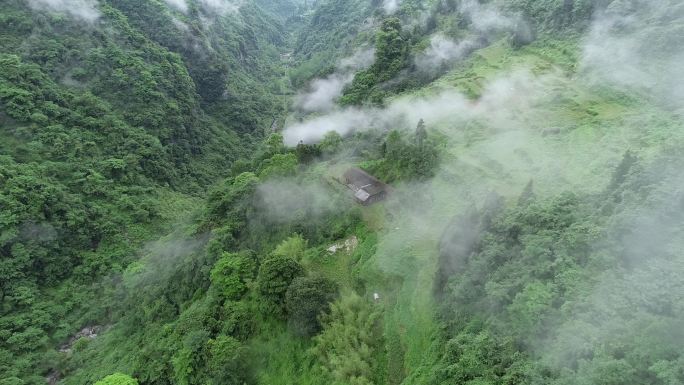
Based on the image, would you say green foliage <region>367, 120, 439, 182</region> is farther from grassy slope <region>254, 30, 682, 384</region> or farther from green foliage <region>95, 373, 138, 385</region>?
green foliage <region>95, 373, 138, 385</region>

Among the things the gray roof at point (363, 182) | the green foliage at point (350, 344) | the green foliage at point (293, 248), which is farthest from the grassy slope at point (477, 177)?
the green foliage at point (293, 248)

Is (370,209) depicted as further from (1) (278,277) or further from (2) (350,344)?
(2) (350,344)

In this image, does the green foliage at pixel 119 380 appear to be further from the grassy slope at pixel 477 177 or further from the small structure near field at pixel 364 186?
the small structure near field at pixel 364 186

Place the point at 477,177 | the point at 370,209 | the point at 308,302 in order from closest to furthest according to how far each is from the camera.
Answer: the point at 308,302
the point at 477,177
the point at 370,209

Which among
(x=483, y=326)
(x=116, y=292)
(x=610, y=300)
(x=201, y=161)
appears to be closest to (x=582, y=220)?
(x=610, y=300)

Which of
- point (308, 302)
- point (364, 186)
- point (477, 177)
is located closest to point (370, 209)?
point (364, 186)

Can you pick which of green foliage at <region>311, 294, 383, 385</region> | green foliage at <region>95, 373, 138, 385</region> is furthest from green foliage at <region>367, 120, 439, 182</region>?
green foliage at <region>95, 373, 138, 385</region>

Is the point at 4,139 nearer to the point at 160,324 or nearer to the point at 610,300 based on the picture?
the point at 160,324
